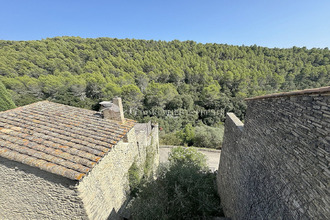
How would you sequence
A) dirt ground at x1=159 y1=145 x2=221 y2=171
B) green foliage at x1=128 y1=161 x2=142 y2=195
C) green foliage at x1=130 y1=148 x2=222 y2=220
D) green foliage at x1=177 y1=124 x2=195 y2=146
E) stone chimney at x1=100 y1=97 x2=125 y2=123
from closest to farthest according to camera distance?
1. green foliage at x1=130 y1=148 x2=222 y2=220
2. stone chimney at x1=100 y1=97 x2=125 y2=123
3. green foliage at x1=128 y1=161 x2=142 y2=195
4. dirt ground at x1=159 y1=145 x2=221 y2=171
5. green foliage at x1=177 y1=124 x2=195 y2=146

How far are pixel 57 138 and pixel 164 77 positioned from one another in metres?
35.0

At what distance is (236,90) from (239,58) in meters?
19.2

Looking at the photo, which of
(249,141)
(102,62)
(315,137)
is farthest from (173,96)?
(315,137)

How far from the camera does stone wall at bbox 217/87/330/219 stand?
2242 millimetres

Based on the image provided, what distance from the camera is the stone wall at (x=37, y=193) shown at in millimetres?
3463

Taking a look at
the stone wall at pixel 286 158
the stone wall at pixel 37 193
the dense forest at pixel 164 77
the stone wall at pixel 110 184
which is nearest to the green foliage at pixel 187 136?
the dense forest at pixel 164 77

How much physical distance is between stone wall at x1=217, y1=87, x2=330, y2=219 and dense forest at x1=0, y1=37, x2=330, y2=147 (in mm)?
14624

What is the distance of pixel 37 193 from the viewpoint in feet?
12.0

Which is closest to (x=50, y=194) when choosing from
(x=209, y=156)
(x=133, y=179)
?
(x=133, y=179)

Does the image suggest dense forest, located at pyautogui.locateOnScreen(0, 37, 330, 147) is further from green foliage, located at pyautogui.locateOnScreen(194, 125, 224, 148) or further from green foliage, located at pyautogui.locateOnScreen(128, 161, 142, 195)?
green foliage, located at pyautogui.locateOnScreen(128, 161, 142, 195)

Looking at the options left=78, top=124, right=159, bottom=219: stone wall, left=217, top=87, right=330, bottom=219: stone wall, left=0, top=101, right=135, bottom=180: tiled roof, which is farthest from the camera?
left=78, top=124, right=159, bottom=219: stone wall

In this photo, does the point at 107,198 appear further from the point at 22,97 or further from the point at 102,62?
the point at 102,62

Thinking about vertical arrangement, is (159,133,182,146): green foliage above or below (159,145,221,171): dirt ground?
below

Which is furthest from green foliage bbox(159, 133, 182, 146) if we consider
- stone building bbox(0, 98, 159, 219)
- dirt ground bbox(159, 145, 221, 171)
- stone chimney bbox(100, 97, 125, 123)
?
stone chimney bbox(100, 97, 125, 123)
